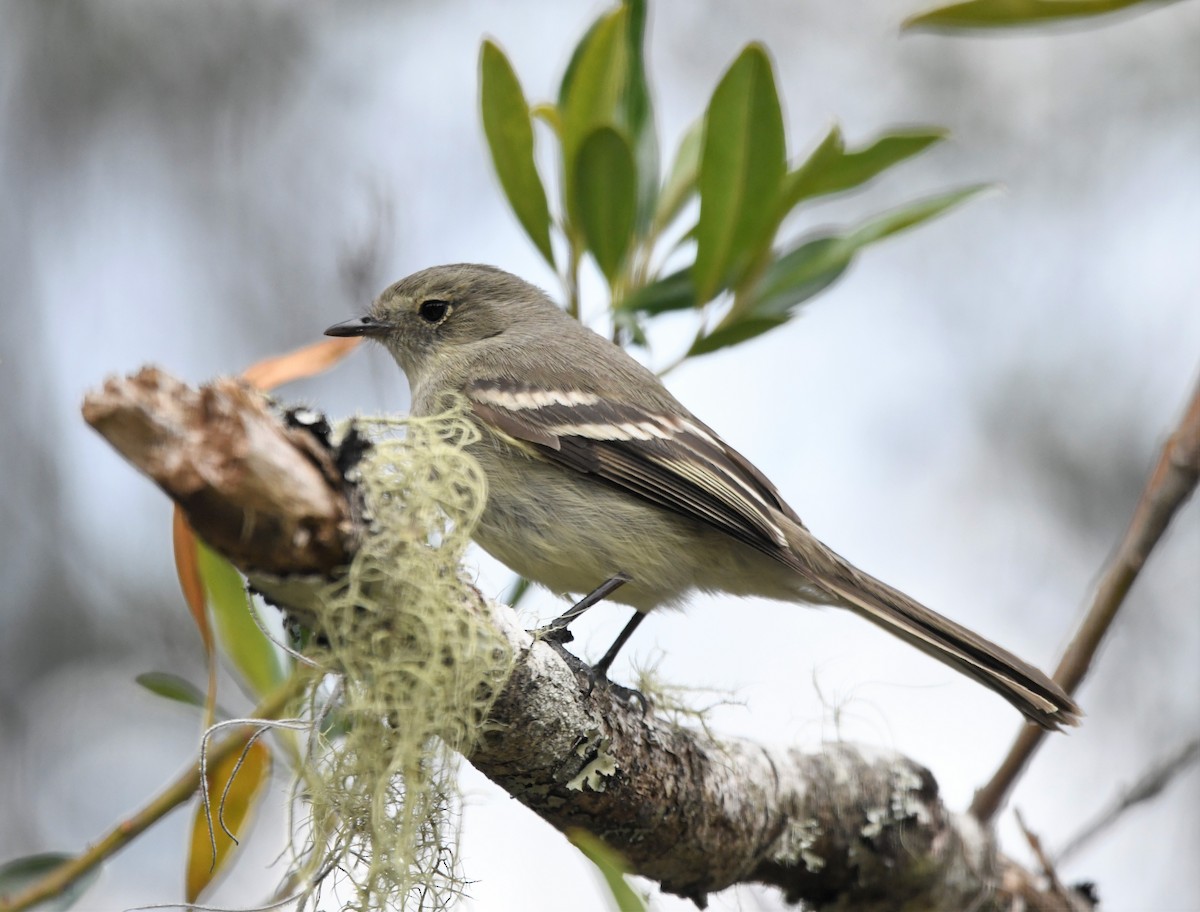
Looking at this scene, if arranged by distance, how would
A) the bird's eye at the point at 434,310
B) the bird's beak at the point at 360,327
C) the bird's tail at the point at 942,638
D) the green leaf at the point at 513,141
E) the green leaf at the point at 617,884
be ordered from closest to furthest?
the green leaf at the point at 617,884
the bird's tail at the point at 942,638
the green leaf at the point at 513,141
the bird's beak at the point at 360,327
the bird's eye at the point at 434,310

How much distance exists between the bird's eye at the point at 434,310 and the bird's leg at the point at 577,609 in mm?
1663

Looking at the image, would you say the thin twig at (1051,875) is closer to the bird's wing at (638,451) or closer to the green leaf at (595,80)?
the bird's wing at (638,451)

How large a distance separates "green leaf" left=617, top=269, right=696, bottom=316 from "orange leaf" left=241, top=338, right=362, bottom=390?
Result: 38.6 inches

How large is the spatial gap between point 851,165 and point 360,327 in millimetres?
2062

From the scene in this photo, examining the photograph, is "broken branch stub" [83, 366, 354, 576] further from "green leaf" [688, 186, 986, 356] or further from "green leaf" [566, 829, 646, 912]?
"green leaf" [688, 186, 986, 356]

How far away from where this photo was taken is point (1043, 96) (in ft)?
32.6

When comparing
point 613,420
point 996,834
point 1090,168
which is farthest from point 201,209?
point 996,834

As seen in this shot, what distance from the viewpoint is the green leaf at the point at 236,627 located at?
12.3 feet

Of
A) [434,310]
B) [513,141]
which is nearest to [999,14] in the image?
[513,141]

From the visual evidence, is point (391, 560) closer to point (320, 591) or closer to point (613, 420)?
point (320, 591)

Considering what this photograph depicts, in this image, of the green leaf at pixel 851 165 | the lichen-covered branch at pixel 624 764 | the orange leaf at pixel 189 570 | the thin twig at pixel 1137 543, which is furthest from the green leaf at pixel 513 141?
the thin twig at pixel 1137 543

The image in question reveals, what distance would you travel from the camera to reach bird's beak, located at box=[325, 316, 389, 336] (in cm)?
481

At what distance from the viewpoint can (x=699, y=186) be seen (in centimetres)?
404

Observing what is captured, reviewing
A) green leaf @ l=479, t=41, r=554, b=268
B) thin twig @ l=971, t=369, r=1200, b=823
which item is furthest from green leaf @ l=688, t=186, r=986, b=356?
thin twig @ l=971, t=369, r=1200, b=823
